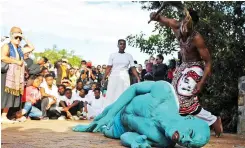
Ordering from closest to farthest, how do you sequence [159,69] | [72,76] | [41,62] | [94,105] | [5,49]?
[5,49] < [159,69] < [41,62] < [94,105] < [72,76]

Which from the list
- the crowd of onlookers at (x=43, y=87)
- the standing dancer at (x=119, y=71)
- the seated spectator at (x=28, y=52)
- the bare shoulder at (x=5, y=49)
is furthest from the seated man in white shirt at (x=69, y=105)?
the bare shoulder at (x=5, y=49)

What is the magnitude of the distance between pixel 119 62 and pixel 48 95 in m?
2.19

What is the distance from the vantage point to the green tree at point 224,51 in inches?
271

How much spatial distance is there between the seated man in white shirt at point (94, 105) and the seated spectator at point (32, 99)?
1287mm

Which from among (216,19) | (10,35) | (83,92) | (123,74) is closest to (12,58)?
(10,35)

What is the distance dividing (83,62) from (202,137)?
8392mm

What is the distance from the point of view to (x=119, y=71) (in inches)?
282

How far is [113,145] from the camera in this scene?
4062mm

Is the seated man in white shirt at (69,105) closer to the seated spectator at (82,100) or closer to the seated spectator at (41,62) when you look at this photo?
the seated spectator at (82,100)

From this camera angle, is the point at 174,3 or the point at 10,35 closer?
the point at 174,3

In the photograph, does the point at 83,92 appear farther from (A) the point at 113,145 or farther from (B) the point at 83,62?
(A) the point at 113,145

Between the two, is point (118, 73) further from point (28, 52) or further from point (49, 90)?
point (49, 90)

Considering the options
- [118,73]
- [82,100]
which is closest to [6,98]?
[118,73]

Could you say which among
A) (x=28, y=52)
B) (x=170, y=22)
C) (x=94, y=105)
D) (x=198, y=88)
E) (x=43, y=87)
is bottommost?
(x=94, y=105)
